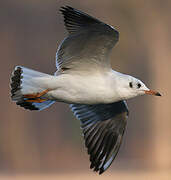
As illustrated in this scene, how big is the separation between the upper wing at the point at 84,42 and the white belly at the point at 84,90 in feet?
0.40

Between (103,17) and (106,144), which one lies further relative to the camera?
(103,17)

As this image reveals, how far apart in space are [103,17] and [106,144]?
8.28m

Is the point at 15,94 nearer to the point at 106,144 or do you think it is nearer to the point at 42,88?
the point at 42,88

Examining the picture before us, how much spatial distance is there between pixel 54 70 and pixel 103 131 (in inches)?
283

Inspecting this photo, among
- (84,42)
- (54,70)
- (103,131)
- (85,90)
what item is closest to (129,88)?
(85,90)

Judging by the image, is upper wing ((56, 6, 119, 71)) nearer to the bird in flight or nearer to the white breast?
the bird in flight

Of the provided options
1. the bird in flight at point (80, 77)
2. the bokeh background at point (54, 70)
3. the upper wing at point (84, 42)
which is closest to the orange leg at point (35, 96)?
the bird in flight at point (80, 77)

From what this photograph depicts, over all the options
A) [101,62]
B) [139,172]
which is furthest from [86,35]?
[139,172]

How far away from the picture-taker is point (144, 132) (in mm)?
13594

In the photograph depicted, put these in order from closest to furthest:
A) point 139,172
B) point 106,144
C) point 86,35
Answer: point 86,35
point 106,144
point 139,172

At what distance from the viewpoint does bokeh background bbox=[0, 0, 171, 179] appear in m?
12.6

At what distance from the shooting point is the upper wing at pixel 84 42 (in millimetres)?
4598

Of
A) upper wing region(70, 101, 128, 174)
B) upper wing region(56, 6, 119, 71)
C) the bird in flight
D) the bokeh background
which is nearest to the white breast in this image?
the bird in flight

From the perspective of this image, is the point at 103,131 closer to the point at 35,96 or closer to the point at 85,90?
the point at 85,90
